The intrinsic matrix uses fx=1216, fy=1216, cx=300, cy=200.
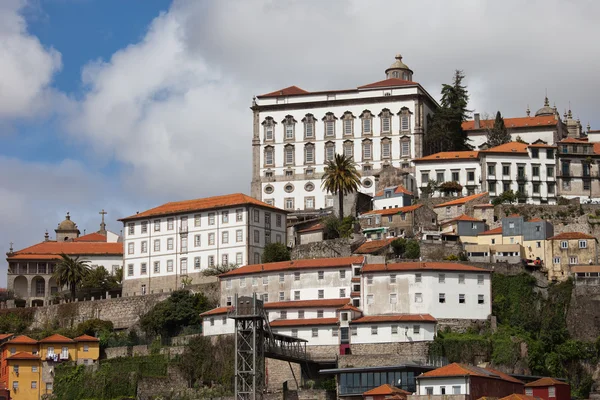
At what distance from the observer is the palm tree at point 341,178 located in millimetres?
112500

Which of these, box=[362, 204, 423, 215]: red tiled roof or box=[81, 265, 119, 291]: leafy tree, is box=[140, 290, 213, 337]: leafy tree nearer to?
box=[81, 265, 119, 291]: leafy tree

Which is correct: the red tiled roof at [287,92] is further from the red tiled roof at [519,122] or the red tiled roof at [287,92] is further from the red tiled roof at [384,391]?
the red tiled roof at [384,391]

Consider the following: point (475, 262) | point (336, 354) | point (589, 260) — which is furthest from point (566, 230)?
point (336, 354)

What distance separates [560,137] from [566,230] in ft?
88.6

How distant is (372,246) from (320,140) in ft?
92.2

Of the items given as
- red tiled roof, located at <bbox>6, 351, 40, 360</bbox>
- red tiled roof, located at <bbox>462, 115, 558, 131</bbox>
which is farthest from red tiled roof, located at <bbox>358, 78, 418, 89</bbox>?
red tiled roof, located at <bbox>6, 351, 40, 360</bbox>

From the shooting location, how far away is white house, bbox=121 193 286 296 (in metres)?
108

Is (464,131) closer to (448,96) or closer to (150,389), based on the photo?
(448,96)

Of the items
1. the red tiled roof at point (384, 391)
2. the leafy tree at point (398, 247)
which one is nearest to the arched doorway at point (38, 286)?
the leafy tree at point (398, 247)

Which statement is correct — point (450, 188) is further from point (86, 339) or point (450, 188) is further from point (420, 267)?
point (86, 339)

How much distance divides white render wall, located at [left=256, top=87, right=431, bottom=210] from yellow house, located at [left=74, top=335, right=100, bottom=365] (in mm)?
31313

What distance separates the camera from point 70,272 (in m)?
115

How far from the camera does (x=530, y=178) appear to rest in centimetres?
11431

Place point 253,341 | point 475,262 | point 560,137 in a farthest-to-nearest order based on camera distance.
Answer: point 560,137
point 475,262
point 253,341
